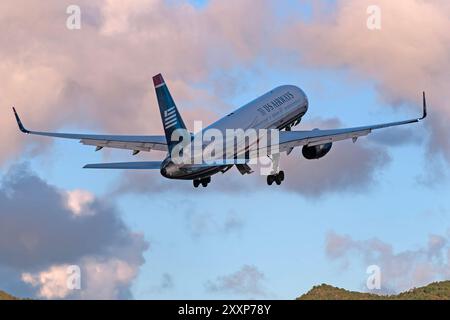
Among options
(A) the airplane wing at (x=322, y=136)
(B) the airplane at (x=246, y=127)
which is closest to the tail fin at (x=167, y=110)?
(B) the airplane at (x=246, y=127)

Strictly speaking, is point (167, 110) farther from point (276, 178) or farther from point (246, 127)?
point (276, 178)

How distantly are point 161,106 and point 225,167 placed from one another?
23.0 ft

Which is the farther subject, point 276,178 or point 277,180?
point 277,180

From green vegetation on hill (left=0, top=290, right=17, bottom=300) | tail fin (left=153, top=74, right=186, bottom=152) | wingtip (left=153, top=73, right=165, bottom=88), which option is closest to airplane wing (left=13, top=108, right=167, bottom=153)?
tail fin (left=153, top=74, right=186, bottom=152)

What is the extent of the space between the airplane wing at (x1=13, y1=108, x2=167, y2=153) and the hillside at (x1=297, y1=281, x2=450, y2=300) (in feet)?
63.6

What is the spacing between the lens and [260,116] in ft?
311

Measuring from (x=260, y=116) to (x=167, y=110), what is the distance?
13.9 meters

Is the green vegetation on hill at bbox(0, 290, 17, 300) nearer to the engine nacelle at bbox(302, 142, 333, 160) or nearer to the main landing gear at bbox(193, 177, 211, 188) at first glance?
the main landing gear at bbox(193, 177, 211, 188)

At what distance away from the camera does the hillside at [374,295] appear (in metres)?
70.6

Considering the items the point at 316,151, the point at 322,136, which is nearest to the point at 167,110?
the point at 322,136

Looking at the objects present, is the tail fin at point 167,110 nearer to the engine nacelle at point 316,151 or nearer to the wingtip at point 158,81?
the wingtip at point 158,81

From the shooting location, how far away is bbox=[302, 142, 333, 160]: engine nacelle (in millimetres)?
98312
